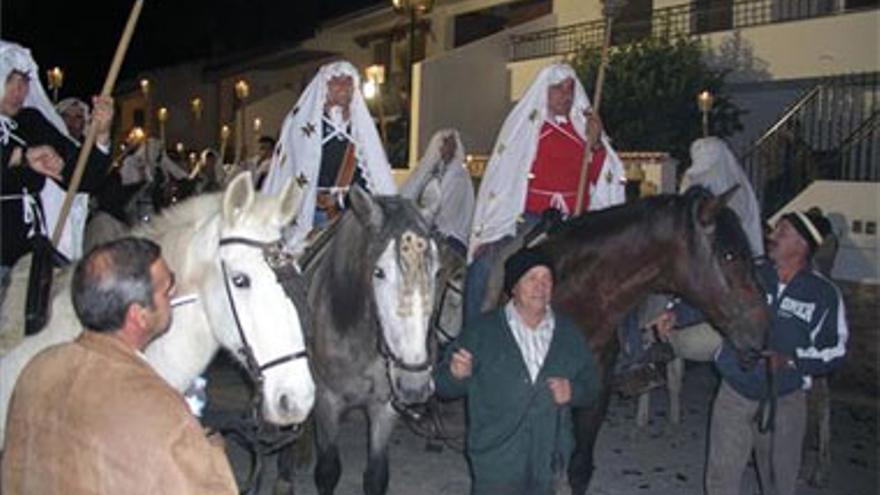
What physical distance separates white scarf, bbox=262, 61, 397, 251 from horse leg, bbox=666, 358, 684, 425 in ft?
13.5

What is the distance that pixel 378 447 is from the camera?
20.4 feet

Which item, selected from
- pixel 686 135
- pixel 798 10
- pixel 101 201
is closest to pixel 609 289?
pixel 101 201

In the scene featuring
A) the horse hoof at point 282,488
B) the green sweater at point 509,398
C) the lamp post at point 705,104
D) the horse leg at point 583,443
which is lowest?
the horse hoof at point 282,488

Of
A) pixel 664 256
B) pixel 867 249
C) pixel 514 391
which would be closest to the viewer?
pixel 514 391

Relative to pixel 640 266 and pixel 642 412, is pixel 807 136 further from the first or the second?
pixel 640 266

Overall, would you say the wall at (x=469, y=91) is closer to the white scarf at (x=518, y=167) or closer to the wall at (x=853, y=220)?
the wall at (x=853, y=220)

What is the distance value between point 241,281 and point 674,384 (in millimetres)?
7199

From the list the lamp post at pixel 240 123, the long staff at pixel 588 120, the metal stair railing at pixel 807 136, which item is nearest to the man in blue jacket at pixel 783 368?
the long staff at pixel 588 120

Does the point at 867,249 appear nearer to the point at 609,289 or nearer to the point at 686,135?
the point at 609,289

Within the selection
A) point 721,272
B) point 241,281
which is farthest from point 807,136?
point 241,281

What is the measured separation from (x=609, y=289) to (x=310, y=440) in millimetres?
2407

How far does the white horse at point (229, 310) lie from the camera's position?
153 inches

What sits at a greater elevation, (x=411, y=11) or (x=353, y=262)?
(x=411, y=11)

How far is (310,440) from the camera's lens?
7.11 meters
